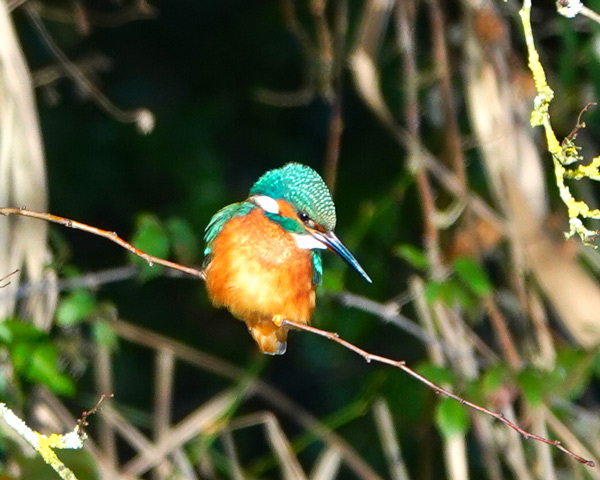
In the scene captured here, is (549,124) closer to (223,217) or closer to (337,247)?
(337,247)

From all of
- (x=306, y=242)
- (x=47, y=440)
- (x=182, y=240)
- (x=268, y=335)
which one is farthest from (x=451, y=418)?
(x=47, y=440)

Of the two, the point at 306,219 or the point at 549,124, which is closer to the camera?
the point at 549,124

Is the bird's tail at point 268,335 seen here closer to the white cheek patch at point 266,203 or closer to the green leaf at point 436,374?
the white cheek patch at point 266,203

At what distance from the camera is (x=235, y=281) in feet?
7.80

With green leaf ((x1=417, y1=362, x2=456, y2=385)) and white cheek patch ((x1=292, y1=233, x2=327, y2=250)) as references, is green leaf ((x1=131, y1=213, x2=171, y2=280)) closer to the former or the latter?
white cheek patch ((x1=292, y1=233, x2=327, y2=250))

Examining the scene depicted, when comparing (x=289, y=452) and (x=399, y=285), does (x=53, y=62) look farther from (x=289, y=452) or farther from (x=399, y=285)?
(x=289, y=452)

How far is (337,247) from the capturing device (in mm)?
2318

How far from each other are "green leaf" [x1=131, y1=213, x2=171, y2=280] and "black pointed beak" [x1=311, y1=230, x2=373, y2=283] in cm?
55

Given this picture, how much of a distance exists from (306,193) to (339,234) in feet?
5.87

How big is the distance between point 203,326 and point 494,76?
2.18 metres

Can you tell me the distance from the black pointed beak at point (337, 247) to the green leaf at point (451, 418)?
1.81 feet

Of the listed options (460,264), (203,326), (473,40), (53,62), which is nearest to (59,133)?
(53,62)

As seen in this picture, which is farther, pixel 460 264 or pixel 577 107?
pixel 577 107

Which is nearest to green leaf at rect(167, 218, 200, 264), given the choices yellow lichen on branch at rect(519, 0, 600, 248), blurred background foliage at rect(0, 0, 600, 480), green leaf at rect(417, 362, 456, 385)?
blurred background foliage at rect(0, 0, 600, 480)
